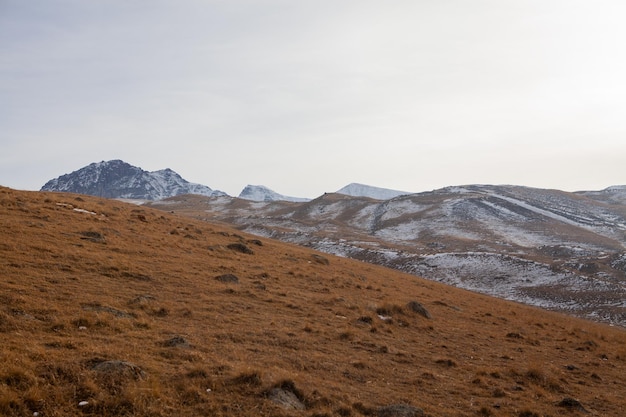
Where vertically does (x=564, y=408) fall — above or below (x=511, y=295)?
above

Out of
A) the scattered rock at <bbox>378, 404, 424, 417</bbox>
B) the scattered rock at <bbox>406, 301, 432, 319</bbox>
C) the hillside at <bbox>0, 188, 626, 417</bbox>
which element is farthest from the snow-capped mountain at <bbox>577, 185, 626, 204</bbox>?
the scattered rock at <bbox>378, 404, 424, 417</bbox>

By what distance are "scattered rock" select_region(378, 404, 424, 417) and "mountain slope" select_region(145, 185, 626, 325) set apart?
35795mm

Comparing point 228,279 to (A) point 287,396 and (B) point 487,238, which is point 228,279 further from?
(B) point 487,238

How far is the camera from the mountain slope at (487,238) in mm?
47156

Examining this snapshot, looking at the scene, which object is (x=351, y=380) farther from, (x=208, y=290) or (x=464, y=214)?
(x=464, y=214)

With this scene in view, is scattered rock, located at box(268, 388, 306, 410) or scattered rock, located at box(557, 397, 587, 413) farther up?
scattered rock, located at box(268, 388, 306, 410)

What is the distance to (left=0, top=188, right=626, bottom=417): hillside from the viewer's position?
956 centimetres

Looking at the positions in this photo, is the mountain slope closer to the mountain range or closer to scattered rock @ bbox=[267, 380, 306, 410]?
the mountain range

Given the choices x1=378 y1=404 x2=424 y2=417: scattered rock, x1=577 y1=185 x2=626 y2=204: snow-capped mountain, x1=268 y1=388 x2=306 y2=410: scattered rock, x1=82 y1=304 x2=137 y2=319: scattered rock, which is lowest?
x1=378 y1=404 x2=424 y2=417: scattered rock

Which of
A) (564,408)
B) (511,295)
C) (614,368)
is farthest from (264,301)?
(511,295)

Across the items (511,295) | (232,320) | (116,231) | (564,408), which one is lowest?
(511,295)

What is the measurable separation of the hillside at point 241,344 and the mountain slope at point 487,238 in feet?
70.0

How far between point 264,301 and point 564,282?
41.7 meters

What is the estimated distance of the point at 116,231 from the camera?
98.2 ft
